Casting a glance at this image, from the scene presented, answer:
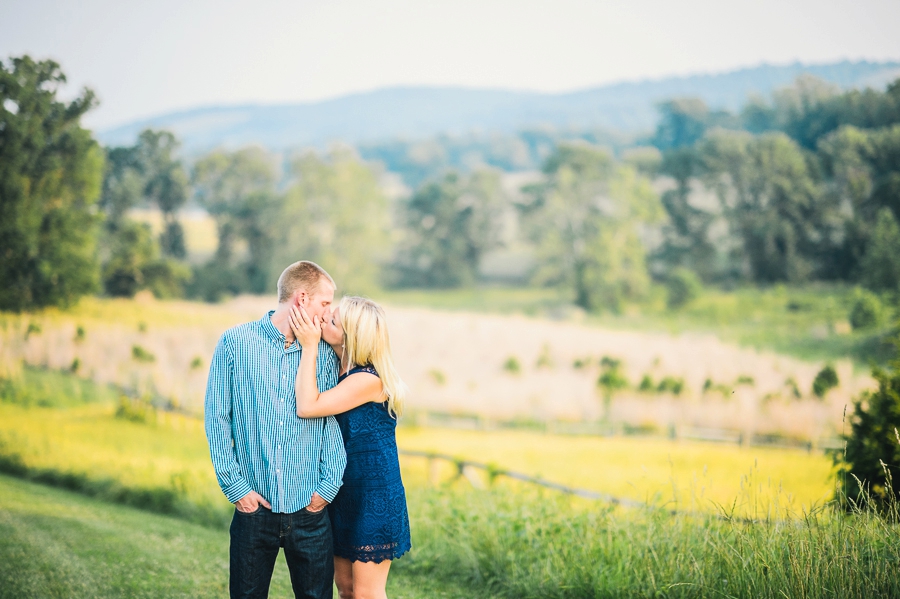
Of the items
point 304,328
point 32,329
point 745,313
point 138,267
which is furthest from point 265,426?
point 745,313

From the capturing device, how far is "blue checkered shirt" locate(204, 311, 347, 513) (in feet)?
8.19

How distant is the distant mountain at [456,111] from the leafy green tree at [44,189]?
910 millimetres

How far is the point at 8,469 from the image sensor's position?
8938 mm

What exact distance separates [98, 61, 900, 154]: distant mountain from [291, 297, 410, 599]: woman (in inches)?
476

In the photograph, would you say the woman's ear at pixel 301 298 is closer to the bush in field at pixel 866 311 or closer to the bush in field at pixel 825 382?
the bush in field at pixel 825 382

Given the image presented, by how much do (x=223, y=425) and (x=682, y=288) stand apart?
45.8 ft

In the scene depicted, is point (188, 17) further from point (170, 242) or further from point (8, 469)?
point (8, 469)

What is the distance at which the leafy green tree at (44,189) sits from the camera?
37.8 ft

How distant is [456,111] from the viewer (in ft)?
70.5

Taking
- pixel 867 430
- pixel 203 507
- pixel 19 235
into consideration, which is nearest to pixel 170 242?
pixel 19 235

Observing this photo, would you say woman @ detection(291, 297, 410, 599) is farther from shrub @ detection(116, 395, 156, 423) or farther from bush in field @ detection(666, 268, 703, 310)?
bush in field @ detection(666, 268, 703, 310)

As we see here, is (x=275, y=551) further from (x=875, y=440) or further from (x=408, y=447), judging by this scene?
(x=408, y=447)

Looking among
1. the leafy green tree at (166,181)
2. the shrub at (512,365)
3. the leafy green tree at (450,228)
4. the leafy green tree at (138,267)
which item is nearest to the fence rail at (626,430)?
the shrub at (512,365)

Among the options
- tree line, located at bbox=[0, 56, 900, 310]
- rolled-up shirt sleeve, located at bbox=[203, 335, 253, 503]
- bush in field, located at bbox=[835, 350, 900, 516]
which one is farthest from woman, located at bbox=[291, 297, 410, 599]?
tree line, located at bbox=[0, 56, 900, 310]
